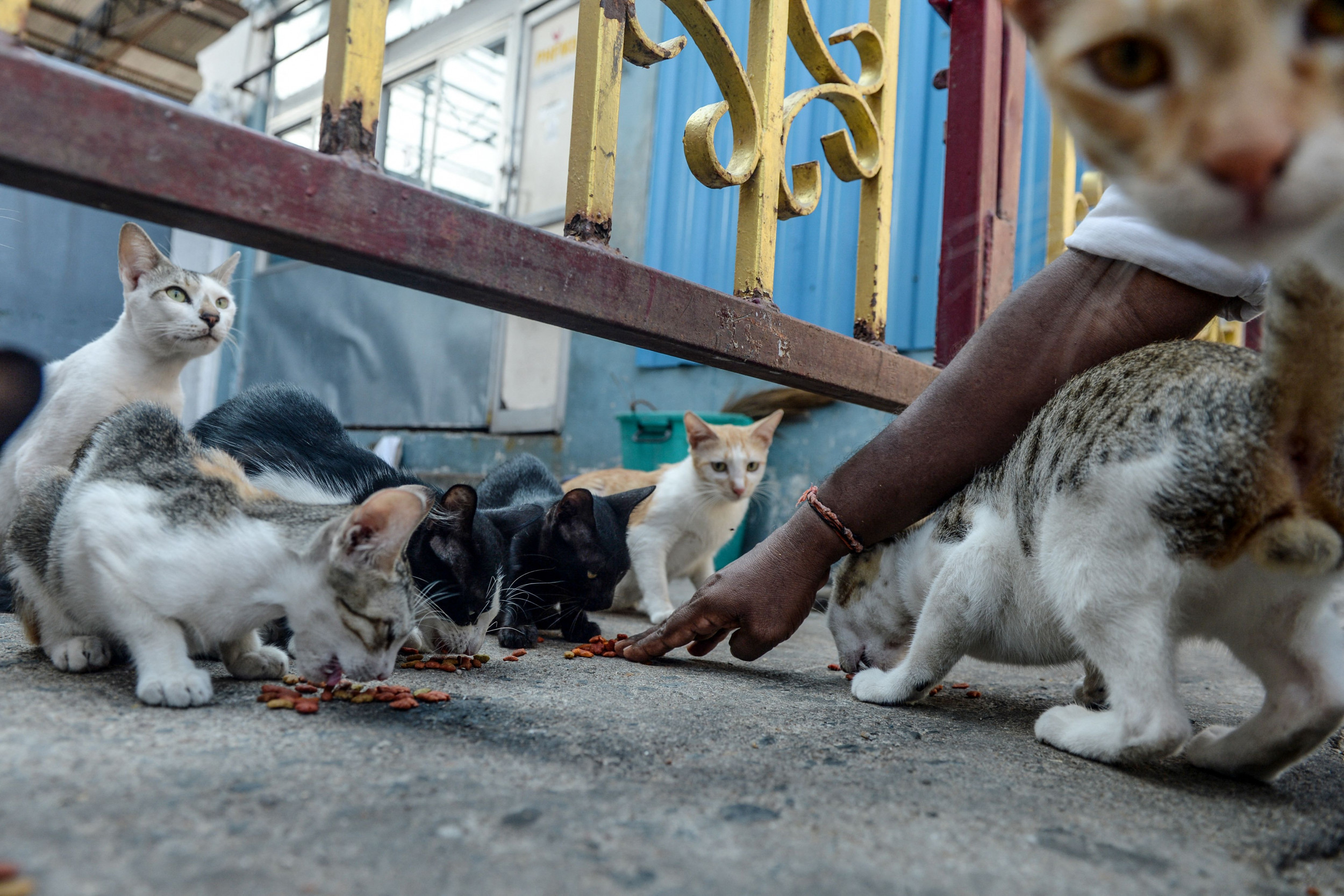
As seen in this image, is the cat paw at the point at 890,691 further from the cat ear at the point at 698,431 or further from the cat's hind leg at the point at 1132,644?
the cat ear at the point at 698,431

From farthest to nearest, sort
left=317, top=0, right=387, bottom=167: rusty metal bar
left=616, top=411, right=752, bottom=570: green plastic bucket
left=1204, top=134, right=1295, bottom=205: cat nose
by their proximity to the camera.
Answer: left=616, top=411, right=752, bottom=570: green plastic bucket → left=317, top=0, right=387, bottom=167: rusty metal bar → left=1204, top=134, right=1295, bottom=205: cat nose

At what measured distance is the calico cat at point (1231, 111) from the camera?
0.54m

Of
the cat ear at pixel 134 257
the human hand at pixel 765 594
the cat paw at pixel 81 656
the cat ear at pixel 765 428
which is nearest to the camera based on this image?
the cat paw at pixel 81 656

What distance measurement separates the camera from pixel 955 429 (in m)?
1.55

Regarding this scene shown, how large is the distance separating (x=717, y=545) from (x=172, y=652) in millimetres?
2324

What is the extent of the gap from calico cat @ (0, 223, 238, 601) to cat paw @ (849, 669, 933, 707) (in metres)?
1.95

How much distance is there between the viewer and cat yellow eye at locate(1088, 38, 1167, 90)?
60cm

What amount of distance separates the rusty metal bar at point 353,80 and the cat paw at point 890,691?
3.89 feet

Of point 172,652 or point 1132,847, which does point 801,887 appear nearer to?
point 1132,847

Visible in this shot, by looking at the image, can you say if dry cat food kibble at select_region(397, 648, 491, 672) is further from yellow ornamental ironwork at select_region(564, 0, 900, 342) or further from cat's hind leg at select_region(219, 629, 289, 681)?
yellow ornamental ironwork at select_region(564, 0, 900, 342)

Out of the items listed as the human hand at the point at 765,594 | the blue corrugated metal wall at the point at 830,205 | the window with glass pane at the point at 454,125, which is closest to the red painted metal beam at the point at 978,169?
the human hand at the point at 765,594

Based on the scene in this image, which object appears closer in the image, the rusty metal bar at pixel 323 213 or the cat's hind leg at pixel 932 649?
the rusty metal bar at pixel 323 213

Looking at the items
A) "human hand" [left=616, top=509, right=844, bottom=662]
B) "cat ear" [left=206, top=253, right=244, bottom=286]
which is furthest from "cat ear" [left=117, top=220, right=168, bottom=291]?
"human hand" [left=616, top=509, right=844, bottom=662]

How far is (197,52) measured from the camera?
23.4 ft
